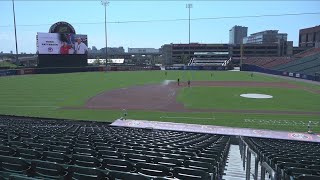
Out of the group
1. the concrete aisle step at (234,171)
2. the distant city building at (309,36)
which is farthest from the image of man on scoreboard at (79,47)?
the distant city building at (309,36)

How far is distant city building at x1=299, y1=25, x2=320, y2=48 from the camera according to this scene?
6211 inches

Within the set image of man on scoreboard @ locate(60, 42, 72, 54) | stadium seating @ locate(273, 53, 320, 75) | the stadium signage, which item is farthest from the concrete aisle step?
the stadium signage

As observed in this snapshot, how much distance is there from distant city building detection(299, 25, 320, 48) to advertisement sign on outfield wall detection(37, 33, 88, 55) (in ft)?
406

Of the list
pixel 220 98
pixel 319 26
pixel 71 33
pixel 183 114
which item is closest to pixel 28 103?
pixel 183 114

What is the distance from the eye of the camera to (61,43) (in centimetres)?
7812

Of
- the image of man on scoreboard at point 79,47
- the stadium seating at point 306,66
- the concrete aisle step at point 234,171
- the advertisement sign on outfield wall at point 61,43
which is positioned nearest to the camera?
the concrete aisle step at point 234,171

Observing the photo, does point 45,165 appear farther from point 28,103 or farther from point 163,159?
point 28,103

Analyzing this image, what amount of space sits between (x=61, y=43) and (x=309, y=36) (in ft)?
474

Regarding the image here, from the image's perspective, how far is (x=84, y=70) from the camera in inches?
3477

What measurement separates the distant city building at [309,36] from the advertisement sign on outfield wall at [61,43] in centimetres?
12371

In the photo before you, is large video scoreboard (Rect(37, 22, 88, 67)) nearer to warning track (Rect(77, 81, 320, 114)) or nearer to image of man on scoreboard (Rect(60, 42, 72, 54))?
image of man on scoreboard (Rect(60, 42, 72, 54))

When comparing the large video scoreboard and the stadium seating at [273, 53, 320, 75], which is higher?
the large video scoreboard

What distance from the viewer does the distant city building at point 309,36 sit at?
158 meters

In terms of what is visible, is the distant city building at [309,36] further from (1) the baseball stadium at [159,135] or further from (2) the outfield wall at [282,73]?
(1) the baseball stadium at [159,135]
